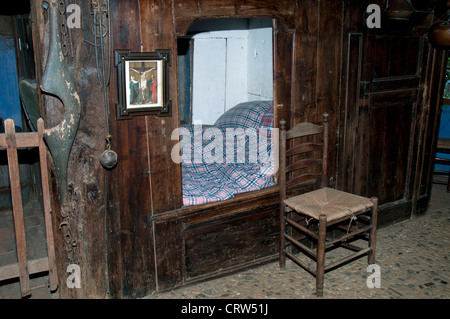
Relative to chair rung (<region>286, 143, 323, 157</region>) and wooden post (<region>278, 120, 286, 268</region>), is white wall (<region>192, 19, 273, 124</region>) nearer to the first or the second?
chair rung (<region>286, 143, 323, 157</region>)

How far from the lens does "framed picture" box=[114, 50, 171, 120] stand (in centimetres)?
283

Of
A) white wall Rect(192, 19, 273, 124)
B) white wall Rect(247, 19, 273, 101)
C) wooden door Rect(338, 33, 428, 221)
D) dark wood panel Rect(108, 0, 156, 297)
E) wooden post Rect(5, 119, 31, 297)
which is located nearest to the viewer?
wooden post Rect(5, 119, 31, 297)

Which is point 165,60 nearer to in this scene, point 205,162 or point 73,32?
point 73,32

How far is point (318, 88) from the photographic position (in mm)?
3846

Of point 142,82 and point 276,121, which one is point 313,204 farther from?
point 142,82

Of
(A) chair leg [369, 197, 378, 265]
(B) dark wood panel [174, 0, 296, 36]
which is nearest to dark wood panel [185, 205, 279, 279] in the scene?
(A) chair leg [369, 197, 378, 265]

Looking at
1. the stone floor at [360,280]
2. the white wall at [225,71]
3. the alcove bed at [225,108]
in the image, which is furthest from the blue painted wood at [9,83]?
the stone floor at [360,280]

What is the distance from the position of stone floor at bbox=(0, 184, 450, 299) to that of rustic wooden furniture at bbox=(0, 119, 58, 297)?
623mm

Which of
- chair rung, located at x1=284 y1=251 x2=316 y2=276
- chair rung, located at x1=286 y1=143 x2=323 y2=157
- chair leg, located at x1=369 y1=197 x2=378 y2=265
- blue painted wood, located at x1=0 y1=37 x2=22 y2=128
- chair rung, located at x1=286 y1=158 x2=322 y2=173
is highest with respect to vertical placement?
blue painted wood, located at x1=0 y1=37 x2=22 y2=128

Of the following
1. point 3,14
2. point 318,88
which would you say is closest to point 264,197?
point 318,88

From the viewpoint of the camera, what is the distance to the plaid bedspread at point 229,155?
12.0ft

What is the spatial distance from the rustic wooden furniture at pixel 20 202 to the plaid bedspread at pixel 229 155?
3.45ft

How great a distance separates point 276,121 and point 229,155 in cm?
81

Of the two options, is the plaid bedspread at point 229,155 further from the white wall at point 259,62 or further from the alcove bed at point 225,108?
the white wall at point 259,62
